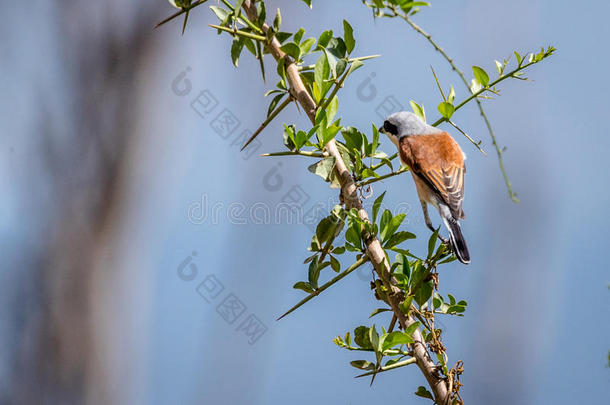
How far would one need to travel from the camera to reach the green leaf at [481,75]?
1.37 metres

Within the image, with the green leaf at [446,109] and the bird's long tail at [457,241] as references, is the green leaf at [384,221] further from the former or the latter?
the green leaf at [446,109]

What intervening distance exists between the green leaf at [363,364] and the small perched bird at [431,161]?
1308mm

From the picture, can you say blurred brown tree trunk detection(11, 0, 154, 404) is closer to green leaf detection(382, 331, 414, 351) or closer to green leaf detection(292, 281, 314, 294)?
green leaf detection(292, 281, 314, 294)

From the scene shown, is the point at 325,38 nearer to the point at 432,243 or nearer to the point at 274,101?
the point at 274,101

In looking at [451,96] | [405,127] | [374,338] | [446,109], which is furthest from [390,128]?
[374,338]

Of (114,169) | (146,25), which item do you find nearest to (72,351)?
(114,169)

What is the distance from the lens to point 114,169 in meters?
2.39

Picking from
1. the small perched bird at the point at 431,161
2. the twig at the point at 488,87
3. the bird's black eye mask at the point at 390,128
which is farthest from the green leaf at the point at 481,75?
the bird's black eye mask at the point at 390,128

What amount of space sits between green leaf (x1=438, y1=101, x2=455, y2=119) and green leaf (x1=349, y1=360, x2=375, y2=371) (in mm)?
597

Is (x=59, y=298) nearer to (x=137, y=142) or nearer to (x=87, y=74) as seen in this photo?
(x=137, y=142)

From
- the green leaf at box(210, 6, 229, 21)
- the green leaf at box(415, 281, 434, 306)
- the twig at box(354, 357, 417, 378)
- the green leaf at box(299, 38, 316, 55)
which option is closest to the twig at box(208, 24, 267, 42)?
the green leaf at box(210, 6, 229, 21)

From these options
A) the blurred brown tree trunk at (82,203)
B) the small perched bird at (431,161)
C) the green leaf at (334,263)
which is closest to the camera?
the green leaf at (334,263)

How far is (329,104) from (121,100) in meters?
1.51

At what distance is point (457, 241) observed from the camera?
1.50 metres
